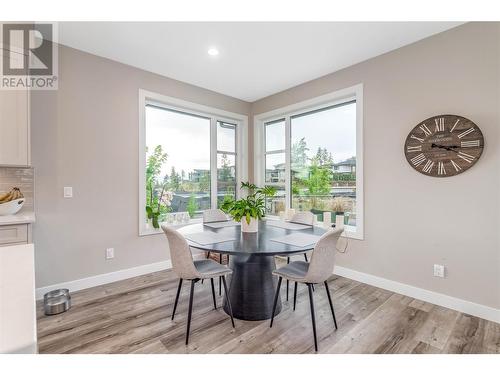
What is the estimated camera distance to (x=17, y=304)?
673 millimetres

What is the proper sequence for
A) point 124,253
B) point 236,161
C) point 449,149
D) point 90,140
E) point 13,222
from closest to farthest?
1. point 13,222
2. point 449,149
3. point 90,140
4. point 124,253
5. point 236,161

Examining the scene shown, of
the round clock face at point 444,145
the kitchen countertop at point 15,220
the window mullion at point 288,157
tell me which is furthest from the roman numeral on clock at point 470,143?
the kitchen countertop at point 15,220

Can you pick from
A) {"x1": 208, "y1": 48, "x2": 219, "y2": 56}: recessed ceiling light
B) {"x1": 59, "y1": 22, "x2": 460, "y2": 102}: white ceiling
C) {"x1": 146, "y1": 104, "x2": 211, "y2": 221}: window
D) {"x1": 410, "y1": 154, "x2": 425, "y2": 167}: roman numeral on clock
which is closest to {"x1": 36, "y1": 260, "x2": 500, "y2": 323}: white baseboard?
{"x1": 146, "y1": 104, "x2": 211, "y2": 221}: window

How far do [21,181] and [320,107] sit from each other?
12.0ft

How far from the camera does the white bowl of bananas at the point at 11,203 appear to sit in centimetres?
220

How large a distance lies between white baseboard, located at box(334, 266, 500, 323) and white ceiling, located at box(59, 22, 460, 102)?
2599 millimetres

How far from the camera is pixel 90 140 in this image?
9.48ft

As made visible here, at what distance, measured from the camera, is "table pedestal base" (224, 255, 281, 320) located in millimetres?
2229

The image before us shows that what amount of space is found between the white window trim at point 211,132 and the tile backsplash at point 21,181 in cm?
107

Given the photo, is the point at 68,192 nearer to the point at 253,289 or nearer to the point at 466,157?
the point at 253,289

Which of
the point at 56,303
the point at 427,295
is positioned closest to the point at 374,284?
the point at 427,295

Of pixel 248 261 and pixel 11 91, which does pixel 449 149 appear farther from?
pixel 11 91
